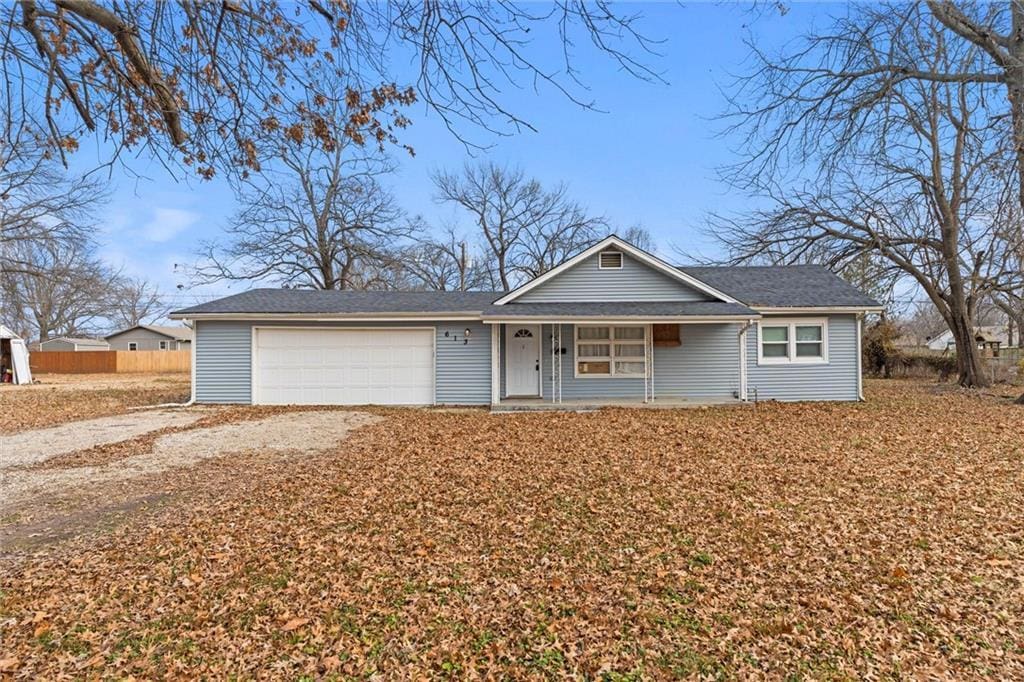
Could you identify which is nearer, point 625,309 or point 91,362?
point 625,309

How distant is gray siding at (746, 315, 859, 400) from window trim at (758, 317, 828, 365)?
0.35 feet

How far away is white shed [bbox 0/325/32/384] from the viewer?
22.9 m

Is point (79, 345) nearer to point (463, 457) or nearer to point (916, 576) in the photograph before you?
point (463, 457)

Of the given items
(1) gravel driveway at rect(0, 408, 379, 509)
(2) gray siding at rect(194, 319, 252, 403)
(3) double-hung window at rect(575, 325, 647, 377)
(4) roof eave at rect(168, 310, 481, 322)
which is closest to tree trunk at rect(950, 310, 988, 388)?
(3) double-hung window at rect(575, 325, 647, 377)

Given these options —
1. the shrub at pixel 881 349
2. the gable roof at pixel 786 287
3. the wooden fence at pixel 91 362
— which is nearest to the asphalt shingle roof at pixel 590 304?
the gable roof at pixel 786 287

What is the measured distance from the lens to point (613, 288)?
13703 millimetres

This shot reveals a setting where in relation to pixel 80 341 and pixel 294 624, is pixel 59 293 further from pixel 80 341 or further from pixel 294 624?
pixel 294 624

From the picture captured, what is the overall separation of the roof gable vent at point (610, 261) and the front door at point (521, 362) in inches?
106

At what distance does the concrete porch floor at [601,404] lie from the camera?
39.6 feet

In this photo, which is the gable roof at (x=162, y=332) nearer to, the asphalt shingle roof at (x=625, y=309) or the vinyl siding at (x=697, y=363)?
the asphalt shingle roof at (x=625, y=309)

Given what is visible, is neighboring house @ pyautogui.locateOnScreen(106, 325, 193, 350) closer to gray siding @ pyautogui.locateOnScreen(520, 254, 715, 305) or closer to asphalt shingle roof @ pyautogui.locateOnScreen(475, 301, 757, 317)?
asphalt shingle roof @ pyautogui.locateOnScreen(475, 301, 757, 317)

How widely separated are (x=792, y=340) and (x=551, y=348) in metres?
6.31

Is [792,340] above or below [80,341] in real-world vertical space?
below

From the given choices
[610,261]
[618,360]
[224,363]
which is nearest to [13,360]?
[224,363]
